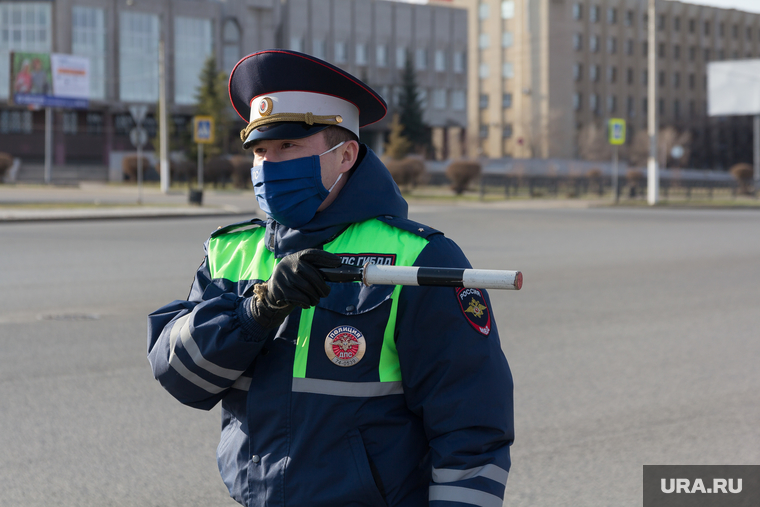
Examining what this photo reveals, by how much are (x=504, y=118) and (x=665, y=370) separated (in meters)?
91.6

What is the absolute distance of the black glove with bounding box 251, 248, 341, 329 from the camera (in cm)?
184

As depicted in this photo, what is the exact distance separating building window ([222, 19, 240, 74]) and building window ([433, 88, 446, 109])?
21.8 m

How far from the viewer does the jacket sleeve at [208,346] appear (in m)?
1.95

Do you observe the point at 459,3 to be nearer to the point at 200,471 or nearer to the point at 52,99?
the point at 52,99

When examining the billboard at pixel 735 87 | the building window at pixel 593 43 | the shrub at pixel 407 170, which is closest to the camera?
the shrub at pixel 407 170

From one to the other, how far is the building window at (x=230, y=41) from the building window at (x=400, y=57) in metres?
17.3

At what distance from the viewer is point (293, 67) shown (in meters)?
2.12

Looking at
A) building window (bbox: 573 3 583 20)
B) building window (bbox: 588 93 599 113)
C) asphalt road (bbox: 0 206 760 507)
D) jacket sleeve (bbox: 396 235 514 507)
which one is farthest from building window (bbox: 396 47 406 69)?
jacket sleeve (bbox: 396 235 514 507)

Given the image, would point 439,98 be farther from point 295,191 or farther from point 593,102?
point 295,191

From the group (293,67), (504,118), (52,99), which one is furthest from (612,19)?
(293,67)

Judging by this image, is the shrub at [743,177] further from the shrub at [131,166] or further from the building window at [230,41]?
the building window at [230,41]

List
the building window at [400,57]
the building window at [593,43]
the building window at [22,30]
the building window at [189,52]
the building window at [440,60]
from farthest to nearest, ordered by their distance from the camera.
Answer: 1. the building window at [593,43]
2. the building window at [440,60]
3. the building window at [400,57]
4. the building window at [189,52]
5. the building window at [22,30]

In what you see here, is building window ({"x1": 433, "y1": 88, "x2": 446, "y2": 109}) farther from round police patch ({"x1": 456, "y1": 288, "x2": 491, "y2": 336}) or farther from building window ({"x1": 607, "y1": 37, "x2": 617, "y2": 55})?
round police patch ({"x1": 456, "y1": 288, "x2": 491, "y2": 336})

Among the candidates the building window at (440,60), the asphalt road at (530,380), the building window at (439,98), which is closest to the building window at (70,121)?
the building window at (439,98)
